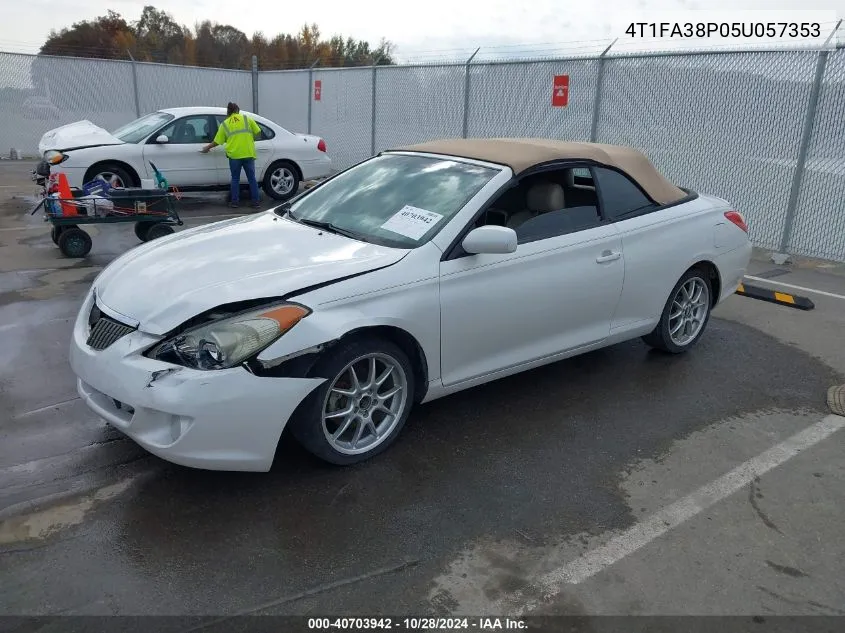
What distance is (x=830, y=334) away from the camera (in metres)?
6.21

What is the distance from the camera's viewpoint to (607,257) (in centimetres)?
464

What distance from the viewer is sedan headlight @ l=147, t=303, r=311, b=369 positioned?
3.25m

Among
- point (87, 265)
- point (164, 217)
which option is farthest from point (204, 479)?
point (164, 217)

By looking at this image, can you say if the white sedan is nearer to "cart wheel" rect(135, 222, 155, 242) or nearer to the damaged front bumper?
"cart wheel" rect(135, 222, 155, 242)

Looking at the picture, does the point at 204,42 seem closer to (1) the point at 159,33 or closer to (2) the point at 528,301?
(1) the point at 159,33

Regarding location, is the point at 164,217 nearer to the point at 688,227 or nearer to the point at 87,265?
the point at 87,265

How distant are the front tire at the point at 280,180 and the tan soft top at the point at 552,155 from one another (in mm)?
8153

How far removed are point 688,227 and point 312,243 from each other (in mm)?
2801

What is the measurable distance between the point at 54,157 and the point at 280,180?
3940 millimetres

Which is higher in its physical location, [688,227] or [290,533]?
[688,227]

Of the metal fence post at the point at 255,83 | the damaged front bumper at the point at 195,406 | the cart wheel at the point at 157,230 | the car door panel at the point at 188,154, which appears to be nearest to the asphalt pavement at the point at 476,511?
the damaged front bumper at the point at 195,406

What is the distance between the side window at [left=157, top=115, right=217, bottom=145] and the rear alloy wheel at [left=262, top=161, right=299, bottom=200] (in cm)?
118

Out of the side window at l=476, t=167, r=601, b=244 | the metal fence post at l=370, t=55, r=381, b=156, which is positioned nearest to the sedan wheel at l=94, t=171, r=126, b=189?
the metal fence post at l=370, t=55, r=381, b=156

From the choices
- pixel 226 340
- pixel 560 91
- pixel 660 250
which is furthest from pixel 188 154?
pixel 226 340
